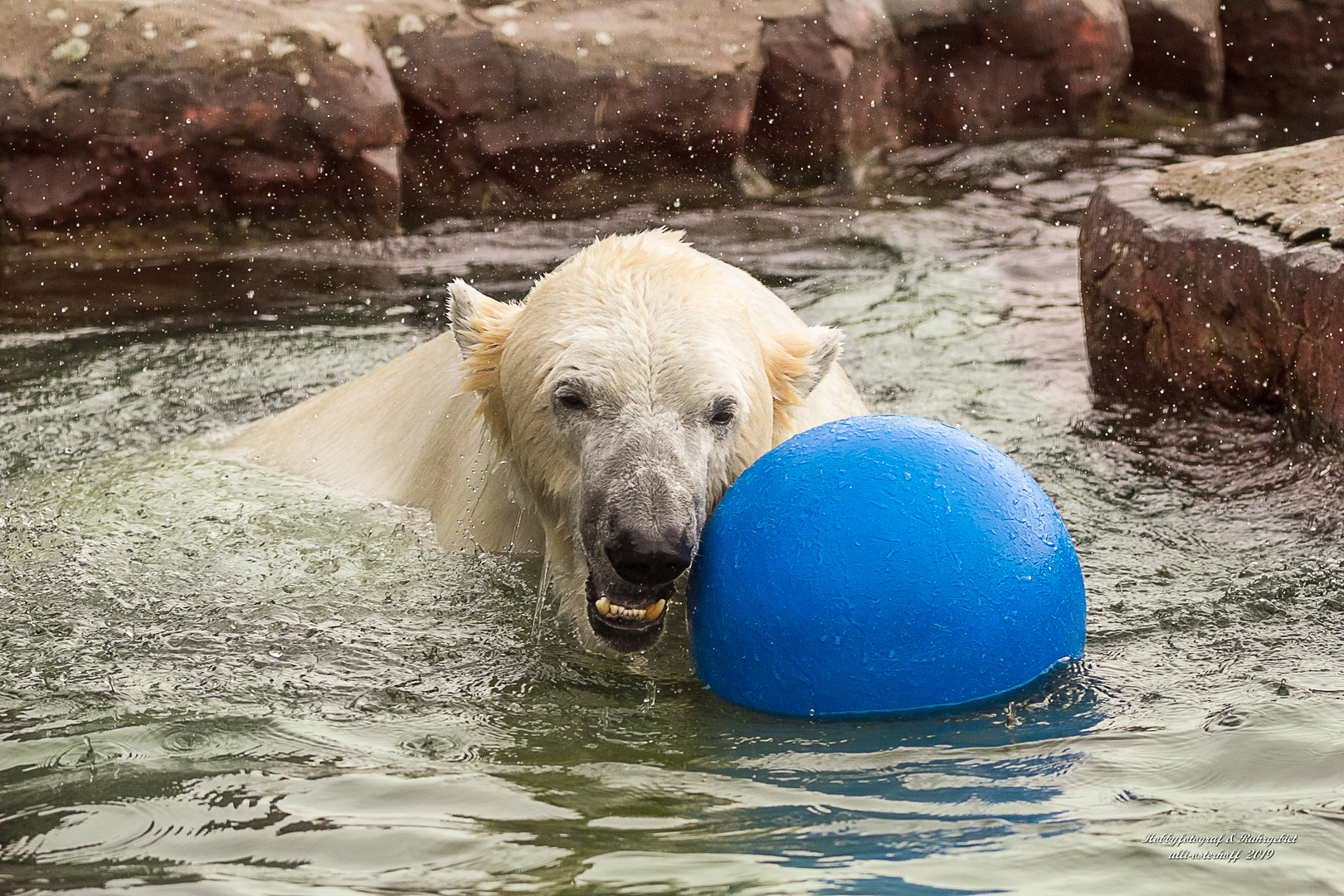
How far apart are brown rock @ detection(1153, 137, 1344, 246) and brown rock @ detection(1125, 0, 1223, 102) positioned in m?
4.85

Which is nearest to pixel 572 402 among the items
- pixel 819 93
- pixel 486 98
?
pixel 486 98

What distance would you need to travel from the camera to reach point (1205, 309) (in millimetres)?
5441

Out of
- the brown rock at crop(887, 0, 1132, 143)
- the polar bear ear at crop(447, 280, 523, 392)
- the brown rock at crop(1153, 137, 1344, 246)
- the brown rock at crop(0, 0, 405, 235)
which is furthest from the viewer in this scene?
the brown rock at crop(887, 0, 1132, 143)

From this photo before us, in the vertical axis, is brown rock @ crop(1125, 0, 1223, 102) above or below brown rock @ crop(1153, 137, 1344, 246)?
above

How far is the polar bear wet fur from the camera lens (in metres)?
3.01

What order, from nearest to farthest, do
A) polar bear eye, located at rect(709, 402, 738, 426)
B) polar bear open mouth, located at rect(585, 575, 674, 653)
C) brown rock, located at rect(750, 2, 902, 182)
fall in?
polar bear open mouth, located at rect(585, 575, 674, 653) < polar bear eye, located at rect(709, 402, 738, 426) < brown rock, located at rect(750, 2, 902, 182)

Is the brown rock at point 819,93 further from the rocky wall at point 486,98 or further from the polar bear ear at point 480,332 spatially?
the polar bear ear at point 480,332

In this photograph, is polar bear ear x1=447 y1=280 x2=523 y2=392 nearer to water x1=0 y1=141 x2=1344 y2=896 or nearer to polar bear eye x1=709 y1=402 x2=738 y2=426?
water x1=0 y1=141 x2=1344 y2=896

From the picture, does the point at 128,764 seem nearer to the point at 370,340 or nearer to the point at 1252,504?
the point at 1252,504

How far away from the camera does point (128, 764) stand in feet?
8.92

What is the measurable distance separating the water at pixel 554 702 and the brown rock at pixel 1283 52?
17.6ft

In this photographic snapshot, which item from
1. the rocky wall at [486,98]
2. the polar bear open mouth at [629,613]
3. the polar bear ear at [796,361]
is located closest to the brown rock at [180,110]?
the rocky wall at [486,98]

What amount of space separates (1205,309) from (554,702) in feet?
11.2

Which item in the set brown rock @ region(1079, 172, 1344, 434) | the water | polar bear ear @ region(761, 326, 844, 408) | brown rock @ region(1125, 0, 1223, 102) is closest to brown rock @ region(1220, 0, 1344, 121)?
brown rock @ region(1125, 0, 1223, 102)
